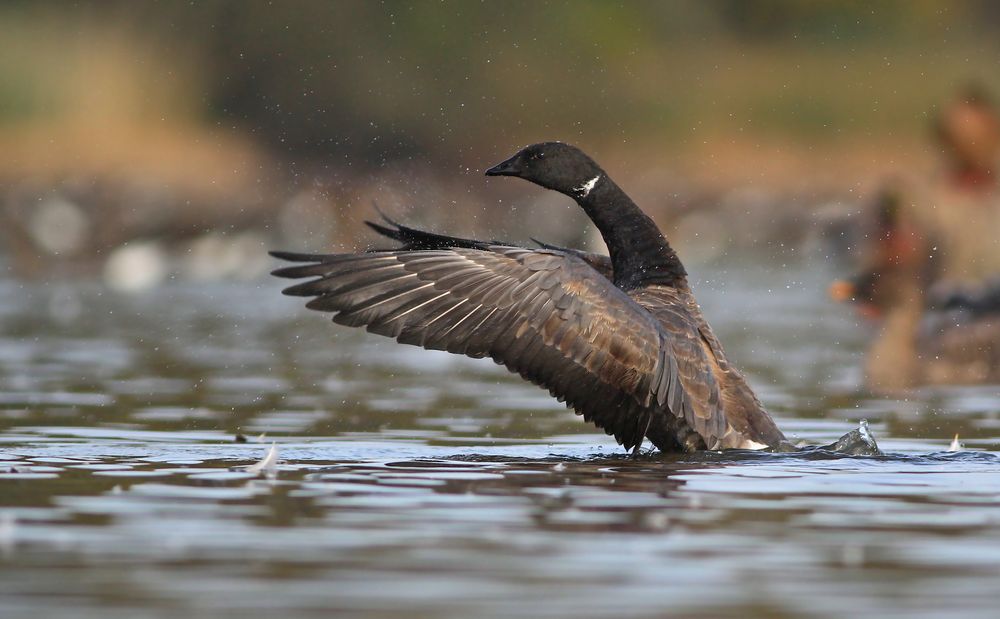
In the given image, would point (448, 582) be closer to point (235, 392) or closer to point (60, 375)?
point (235, 392)

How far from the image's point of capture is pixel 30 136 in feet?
112

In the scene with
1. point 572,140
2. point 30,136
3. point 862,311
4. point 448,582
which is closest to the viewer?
point 448,582

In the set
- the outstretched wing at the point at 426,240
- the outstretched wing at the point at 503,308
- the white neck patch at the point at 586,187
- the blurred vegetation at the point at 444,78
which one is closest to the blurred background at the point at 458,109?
the blurred vegetation at the point at 444,78

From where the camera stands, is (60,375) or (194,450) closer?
(194,450)

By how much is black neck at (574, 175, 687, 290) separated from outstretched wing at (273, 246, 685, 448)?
88 centimetres

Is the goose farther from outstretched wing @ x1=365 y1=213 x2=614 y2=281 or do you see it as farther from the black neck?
the black neck

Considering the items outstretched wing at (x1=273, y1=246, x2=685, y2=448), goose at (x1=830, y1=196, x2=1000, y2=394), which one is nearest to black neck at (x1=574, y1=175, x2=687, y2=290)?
outstretched wing at (x1=273, y1=246, x2=685, y2=448)

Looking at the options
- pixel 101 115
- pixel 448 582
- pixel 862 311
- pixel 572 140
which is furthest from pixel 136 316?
pixel 572 140

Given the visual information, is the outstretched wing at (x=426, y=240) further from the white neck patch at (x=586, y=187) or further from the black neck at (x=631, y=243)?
the white neck patch at (x=586, y=187)

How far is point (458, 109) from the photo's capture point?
38.9 metres

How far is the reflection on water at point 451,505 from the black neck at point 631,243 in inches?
37.6

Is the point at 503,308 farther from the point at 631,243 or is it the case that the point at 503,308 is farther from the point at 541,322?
the point at 631,243

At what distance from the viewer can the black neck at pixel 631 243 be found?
9.60 metres

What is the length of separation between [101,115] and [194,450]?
87.4 feet
